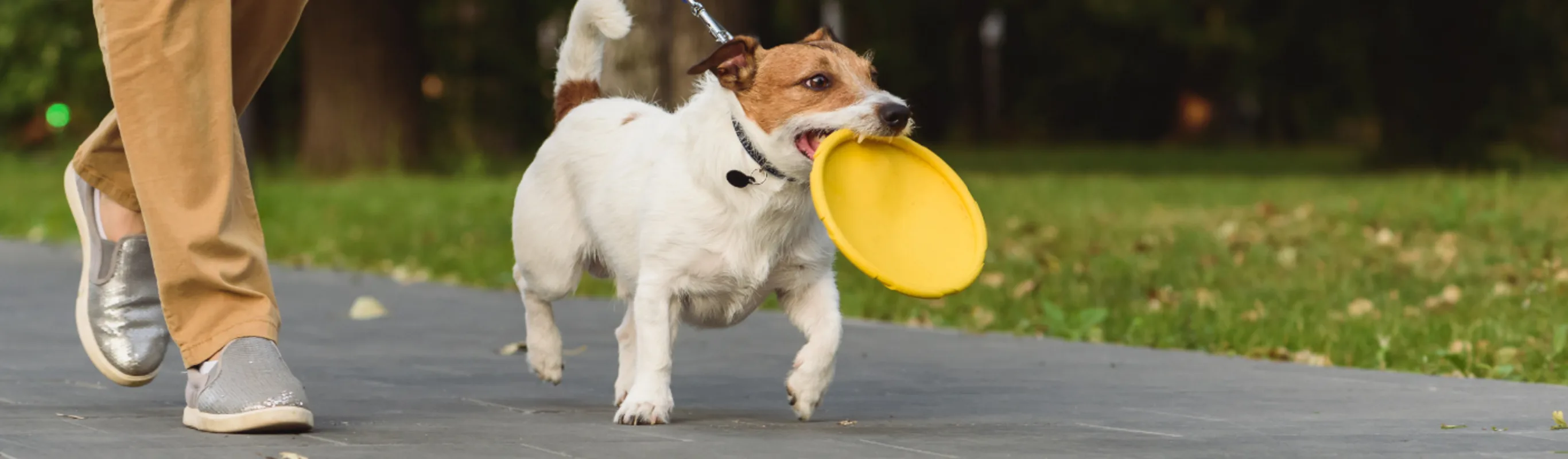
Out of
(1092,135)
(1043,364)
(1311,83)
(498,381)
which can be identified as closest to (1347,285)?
(1043,364)

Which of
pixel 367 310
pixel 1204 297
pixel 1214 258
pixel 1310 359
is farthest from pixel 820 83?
pixel 1214 258

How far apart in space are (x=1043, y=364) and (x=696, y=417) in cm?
178

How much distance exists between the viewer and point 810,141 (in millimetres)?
4938

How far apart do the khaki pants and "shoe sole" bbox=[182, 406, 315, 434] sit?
0.16 m

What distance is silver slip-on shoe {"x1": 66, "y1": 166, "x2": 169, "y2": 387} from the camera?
16.3 feet

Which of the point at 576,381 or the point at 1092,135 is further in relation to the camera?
the point at 1092,135

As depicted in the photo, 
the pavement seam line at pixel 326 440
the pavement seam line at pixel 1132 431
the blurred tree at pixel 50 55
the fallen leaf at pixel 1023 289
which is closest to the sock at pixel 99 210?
the pavement seam line at pixel 326 440

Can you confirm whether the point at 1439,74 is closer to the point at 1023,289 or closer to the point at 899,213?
the point at 1023,289

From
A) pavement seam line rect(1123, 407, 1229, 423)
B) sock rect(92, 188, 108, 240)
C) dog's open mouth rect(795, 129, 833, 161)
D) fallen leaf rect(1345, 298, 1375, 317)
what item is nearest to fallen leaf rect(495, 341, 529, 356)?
sock rect(92, 188, 108, 240)

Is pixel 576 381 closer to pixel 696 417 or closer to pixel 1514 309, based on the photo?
pixel 696 417

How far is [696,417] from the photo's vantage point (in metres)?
5.17

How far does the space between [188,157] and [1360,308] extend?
5.23 metres

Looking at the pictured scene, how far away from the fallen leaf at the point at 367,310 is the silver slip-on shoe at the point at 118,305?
293 cm

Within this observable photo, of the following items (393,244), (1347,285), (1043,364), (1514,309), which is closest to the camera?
(1043,364)
